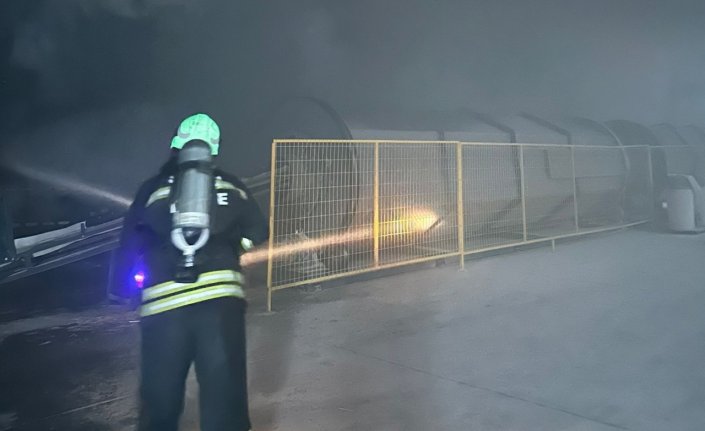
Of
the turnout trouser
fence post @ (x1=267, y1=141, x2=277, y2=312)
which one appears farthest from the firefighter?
fence post @ (x1=267, y1=141, x2=277, y2=312)

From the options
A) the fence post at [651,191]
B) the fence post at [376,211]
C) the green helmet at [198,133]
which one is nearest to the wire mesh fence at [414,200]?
the fence post at [376,211]

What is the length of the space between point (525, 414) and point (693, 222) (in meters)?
7.68

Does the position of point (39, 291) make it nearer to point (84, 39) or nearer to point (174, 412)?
point (84, 39)

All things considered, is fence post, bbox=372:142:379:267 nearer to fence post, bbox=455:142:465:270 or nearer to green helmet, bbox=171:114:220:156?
fence post, bbox=455:142:465:270

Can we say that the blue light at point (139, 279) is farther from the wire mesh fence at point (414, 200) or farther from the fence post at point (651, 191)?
the fence post at point (651, 191)

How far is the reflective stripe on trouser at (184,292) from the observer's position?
5.76ft

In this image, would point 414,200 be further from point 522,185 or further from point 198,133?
point 198,133

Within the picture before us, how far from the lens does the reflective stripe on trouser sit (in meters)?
1.75

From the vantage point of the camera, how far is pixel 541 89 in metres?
12.1

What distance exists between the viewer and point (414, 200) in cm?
597

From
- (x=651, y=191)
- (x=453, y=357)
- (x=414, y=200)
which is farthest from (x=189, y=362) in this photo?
(x=651, y=191)

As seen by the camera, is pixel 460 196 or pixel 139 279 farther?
pixel 460 196

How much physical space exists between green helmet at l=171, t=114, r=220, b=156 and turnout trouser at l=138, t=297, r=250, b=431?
1.95ft

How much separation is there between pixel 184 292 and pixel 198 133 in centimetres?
59
